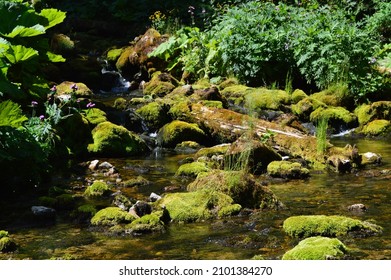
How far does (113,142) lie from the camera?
419 inches

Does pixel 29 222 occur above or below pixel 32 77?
below

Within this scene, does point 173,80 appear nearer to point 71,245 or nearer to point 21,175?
point 21,175

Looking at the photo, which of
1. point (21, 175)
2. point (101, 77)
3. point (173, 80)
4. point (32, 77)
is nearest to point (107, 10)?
point (101, 77)

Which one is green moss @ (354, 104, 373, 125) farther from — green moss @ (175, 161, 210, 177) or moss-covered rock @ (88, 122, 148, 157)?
green moss @ (175, 161, 210, 177)

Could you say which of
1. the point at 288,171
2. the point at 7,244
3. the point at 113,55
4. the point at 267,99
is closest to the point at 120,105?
the point at 267,99

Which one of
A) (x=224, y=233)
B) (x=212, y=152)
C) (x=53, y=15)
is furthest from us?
(x=212, y=152)

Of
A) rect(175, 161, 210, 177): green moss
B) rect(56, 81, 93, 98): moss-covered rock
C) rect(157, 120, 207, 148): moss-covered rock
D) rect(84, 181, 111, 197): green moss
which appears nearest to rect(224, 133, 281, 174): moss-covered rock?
rect(175, 161, 210, 177): green moss

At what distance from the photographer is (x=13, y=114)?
7.01 m

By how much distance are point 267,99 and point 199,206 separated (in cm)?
707

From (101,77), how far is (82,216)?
11.4m

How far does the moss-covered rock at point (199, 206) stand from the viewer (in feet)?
21.6

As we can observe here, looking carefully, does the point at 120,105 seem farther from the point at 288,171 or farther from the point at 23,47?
the point at 288,171

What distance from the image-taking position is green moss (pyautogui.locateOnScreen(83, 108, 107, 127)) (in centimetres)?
1148

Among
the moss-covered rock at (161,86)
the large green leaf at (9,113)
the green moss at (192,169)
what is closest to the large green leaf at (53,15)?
the large green leaf at (9,113)
